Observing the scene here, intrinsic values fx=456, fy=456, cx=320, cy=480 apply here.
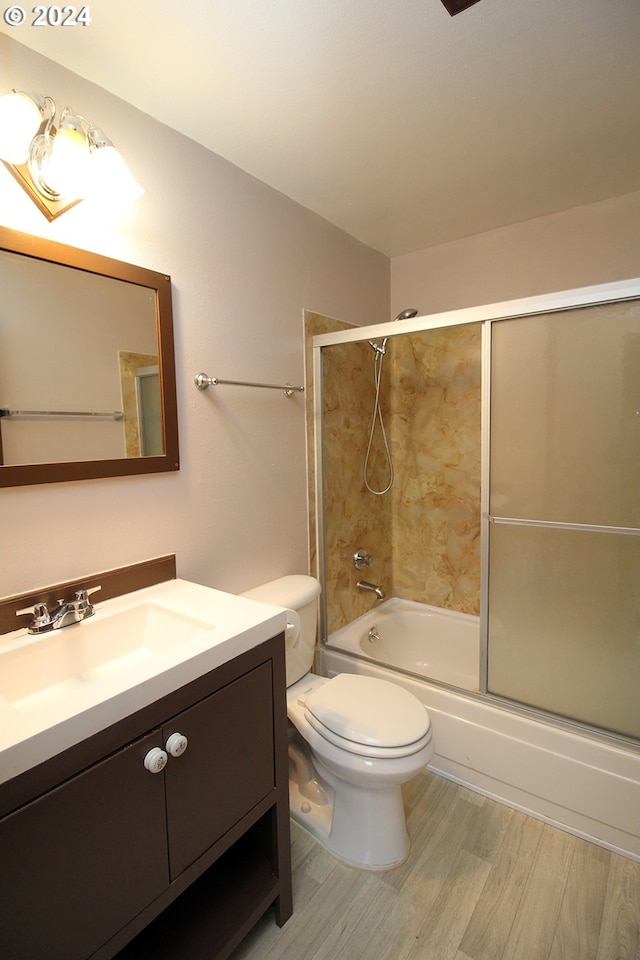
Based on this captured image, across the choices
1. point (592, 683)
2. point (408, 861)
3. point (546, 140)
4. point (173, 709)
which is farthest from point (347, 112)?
point (408, 861)

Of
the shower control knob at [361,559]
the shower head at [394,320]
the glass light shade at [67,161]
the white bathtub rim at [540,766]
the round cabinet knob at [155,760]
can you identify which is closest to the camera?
the round cabinet knob at [155,760]

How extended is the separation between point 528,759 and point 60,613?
167 cm

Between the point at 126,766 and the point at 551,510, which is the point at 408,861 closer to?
the point at 126,766

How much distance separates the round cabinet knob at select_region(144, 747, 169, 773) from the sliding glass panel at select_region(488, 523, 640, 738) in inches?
53.9

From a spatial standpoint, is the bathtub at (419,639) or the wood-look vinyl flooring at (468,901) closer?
the wood-look vinyl flooring at (468,901)

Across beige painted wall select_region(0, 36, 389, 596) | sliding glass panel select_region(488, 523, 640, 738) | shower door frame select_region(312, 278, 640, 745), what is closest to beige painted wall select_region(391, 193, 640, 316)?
beige painted wall select_region(0, 36, 389, 596)

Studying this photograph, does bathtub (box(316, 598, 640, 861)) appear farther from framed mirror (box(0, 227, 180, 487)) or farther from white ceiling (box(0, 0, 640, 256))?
white ceiling (box(0, 0, 640, 256))

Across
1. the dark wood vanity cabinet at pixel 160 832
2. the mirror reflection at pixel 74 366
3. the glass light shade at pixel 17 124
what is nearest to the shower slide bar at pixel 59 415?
the mirror reflection at pixel 74 366

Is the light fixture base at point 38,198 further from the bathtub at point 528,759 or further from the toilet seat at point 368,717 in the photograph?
the bathtub at point 528,759

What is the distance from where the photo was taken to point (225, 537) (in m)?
1.78

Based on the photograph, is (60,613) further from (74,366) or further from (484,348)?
(484,348)

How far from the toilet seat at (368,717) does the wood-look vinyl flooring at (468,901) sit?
1.41ft

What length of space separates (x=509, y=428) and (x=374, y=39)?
1256 millimetres

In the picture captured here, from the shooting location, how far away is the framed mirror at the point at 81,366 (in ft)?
3.88
